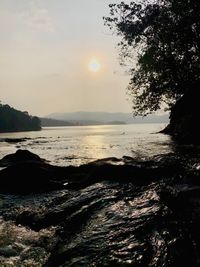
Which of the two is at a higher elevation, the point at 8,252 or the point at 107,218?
the point at 107,218

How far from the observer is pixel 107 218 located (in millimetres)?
9148

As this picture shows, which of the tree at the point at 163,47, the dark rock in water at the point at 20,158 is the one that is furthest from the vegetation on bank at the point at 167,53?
the dark rock in water at the point at 20,158

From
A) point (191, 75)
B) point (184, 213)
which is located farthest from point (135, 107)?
point (184, 213)

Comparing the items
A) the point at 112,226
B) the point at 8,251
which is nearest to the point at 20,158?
the point at 8,251

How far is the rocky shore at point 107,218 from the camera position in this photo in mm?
7008

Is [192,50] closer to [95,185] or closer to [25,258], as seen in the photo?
[95,185]

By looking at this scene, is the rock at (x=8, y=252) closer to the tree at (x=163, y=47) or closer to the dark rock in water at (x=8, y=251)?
the dark rock in water at (x=8, y=251)

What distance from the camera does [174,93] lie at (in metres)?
46.0

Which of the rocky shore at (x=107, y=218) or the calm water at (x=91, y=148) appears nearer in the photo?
the rocky shore at (x=107, y=218)

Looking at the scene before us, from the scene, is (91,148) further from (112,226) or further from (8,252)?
(8,252)

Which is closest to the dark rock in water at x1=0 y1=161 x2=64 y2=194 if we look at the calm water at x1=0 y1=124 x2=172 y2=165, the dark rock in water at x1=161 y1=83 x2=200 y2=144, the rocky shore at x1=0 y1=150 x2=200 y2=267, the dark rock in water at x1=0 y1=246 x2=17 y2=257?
the rocky shore at x1=0 y1=150 x2=200 y2=267

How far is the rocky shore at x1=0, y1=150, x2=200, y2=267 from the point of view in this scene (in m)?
7.01

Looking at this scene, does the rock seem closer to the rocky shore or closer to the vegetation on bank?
the rocky shore

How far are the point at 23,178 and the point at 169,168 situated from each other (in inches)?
253
